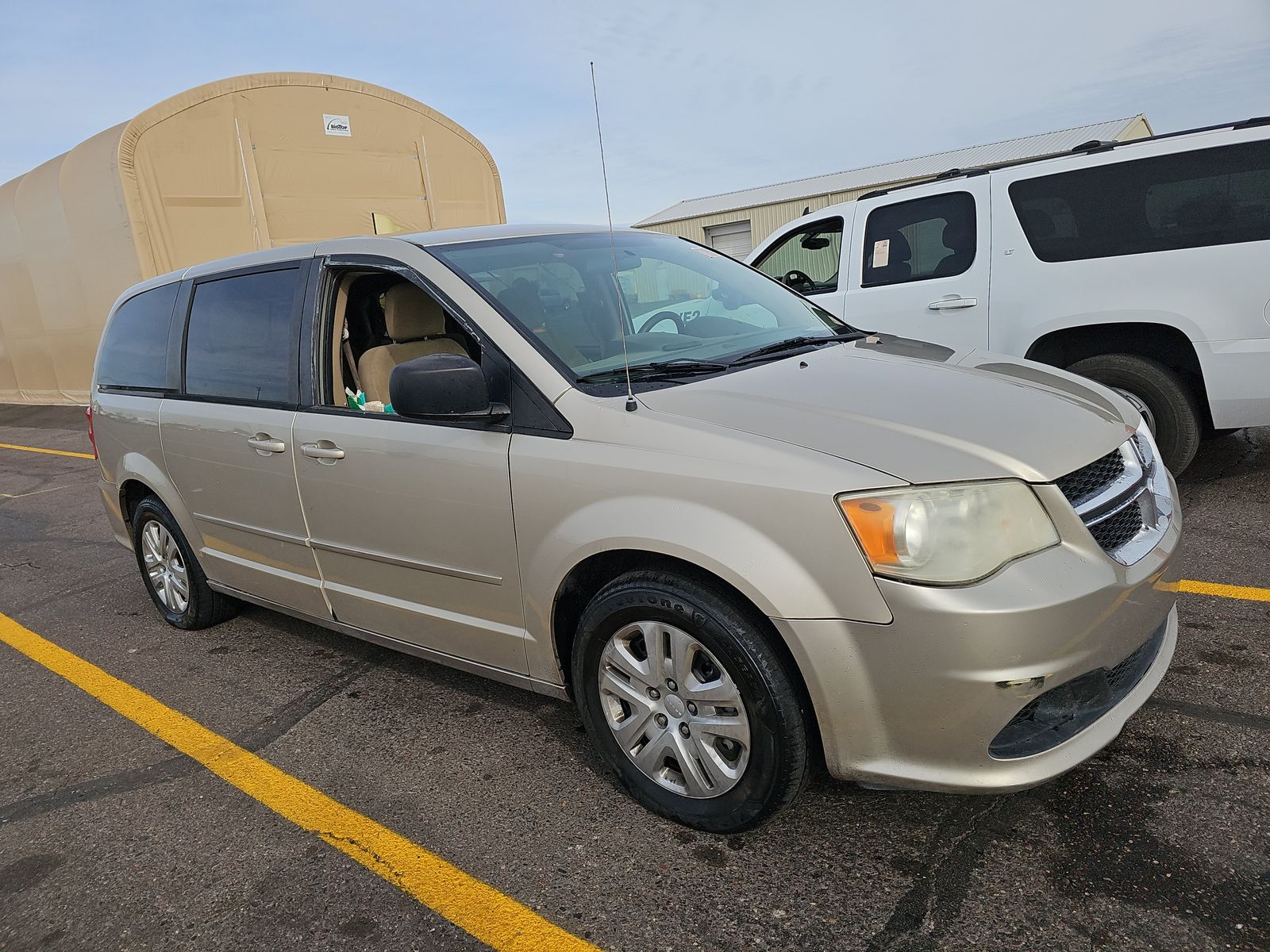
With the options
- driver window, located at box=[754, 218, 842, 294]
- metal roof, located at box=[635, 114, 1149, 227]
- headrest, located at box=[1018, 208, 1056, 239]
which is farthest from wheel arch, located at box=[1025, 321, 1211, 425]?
metal roof, located at box=[635, 114, 1149, 227]

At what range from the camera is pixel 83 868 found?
2541mm

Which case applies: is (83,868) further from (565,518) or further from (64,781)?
(565,518)

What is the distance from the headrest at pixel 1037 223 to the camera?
201 inches

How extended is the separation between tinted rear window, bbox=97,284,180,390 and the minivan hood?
2838 millimetres

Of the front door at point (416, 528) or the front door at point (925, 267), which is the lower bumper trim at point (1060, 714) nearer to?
the front door at point (416, 528)

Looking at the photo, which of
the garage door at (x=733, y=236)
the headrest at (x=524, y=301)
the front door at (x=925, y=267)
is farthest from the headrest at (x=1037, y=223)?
the garage door at (x=733, y=236)

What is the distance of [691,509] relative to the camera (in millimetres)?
2205

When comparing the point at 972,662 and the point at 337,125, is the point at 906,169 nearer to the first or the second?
the point at 337,125

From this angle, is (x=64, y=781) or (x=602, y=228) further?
(x=602, y=228)

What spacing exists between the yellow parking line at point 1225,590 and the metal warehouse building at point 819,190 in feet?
74.6

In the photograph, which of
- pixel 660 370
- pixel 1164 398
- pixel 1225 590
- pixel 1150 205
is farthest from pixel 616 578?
pixel 1150 205

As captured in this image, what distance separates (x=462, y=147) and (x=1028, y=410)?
51.1 feet

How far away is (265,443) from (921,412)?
2426mm

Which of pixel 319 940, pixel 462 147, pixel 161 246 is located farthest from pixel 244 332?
pixel 462 147
